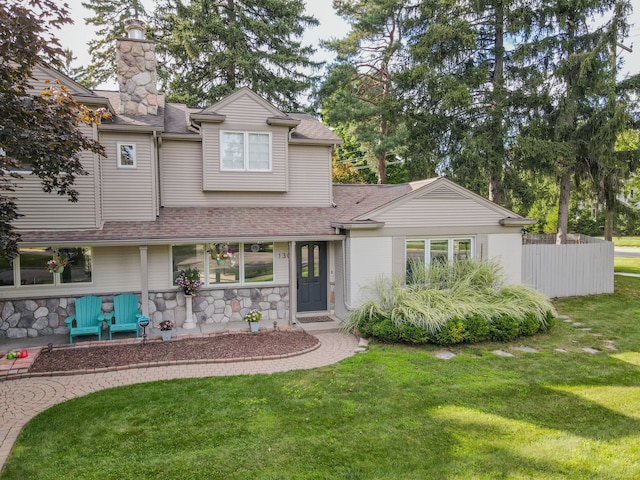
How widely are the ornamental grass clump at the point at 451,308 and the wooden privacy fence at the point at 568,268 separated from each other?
11.5ft

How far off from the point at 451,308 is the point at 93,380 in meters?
7.33

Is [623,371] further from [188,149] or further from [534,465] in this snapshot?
[188,149]

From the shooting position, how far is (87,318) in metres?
9.16

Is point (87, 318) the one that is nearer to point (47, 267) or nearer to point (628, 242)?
point (47, 267)

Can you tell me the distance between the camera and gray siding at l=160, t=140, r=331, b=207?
11195 mm

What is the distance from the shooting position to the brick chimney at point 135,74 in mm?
11109

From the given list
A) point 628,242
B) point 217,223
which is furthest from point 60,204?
point 628,242

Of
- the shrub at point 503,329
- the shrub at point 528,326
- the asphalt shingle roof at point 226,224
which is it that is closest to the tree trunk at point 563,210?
the asphalt shingle roof at point 226,224

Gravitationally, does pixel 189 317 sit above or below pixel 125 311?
below

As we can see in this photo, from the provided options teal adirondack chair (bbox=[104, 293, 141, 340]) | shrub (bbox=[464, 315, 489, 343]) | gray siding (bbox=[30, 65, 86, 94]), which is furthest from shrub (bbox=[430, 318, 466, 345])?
gray siding (bbox=[30, 65, 86, 94])

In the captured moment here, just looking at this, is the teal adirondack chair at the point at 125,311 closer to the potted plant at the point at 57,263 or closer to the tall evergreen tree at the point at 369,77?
the potted plant at the point at 57,263

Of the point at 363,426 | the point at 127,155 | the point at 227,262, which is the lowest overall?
the point at 363,426

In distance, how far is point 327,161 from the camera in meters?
12.6

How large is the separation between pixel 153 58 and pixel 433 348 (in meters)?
11.1
